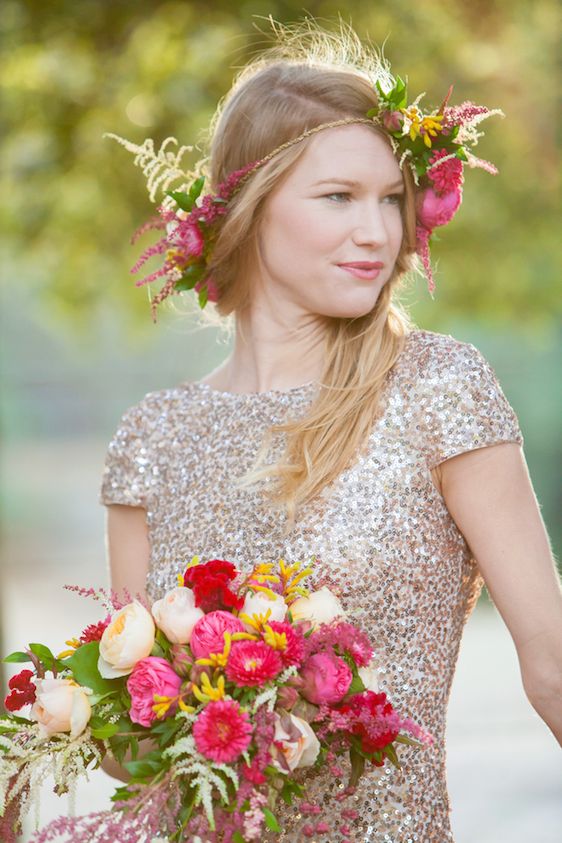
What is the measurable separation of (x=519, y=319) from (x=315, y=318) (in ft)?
18.5

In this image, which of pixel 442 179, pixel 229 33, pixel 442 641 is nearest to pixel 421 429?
pixel 442 641

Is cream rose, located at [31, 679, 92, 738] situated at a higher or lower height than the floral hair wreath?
lower

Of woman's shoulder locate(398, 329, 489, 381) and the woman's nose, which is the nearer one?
woman's shoulder locate(398, 329, 489, 381)

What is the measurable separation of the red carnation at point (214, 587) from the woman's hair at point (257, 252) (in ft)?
1.64

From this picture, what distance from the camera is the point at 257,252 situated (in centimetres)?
312

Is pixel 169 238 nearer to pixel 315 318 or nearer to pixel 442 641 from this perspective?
pixel 315 318

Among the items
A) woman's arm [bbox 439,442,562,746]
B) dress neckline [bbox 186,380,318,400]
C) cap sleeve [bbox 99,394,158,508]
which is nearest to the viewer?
woman's arm [bbox 439,442,562,746]

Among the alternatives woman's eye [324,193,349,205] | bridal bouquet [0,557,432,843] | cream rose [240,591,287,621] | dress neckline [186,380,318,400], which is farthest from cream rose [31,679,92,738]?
woman's eye [324,193,349,205]

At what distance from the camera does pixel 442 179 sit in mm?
2994

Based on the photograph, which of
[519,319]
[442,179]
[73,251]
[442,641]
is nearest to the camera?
[442,641]

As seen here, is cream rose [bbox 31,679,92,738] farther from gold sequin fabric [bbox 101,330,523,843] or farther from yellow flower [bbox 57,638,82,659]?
gold sequin fabric [bbox 101,330,523,843]

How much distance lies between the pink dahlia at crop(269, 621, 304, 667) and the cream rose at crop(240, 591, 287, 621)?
0.04 metres

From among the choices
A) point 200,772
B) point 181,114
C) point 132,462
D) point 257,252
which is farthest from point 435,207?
point 181,114

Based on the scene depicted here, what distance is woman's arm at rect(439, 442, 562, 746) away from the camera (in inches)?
98.5
